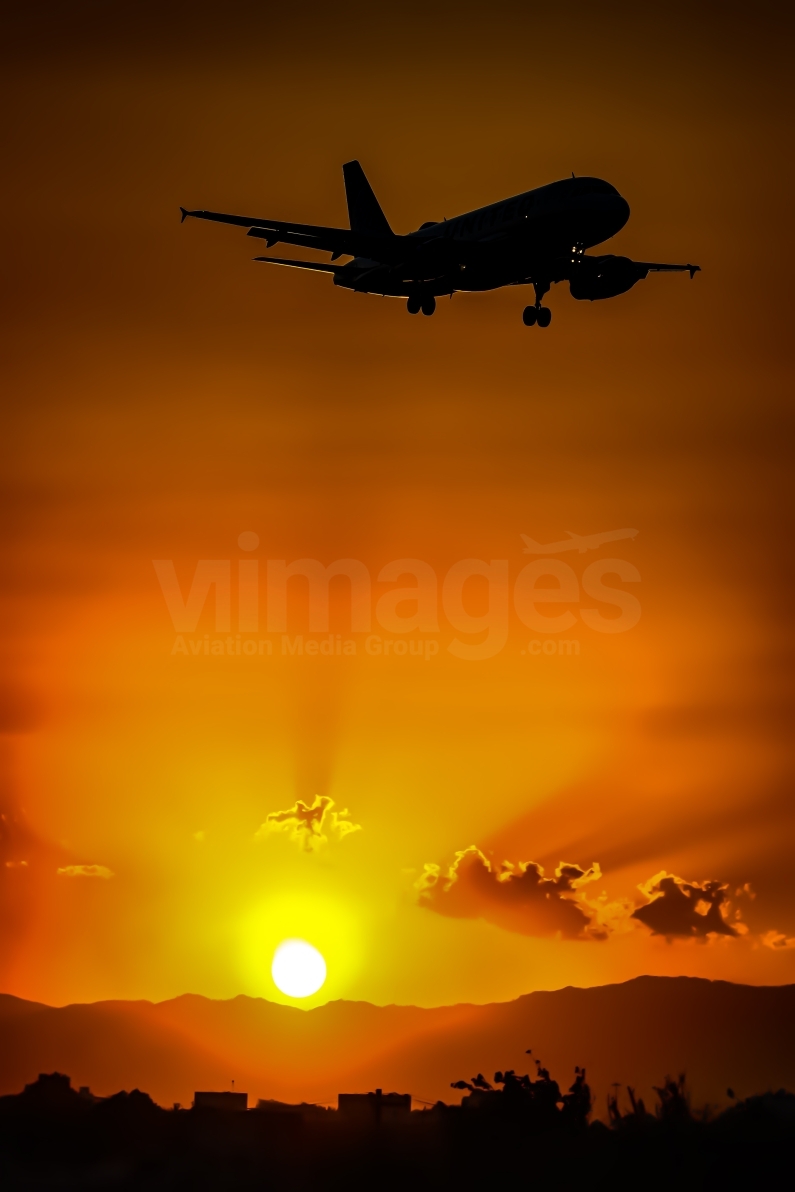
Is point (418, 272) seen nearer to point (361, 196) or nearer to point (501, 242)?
point (501, 242)

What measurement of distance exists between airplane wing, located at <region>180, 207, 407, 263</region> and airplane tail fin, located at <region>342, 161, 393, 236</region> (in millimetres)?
28791

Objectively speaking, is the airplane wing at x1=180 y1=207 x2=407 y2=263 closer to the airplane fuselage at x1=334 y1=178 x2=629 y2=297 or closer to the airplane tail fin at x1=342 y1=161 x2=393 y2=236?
the airplane fuselage at x1=334 y1=178 x2=629 y2=297

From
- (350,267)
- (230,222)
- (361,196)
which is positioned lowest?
(230,222)

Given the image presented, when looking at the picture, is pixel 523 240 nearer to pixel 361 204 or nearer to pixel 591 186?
pixel 591 186

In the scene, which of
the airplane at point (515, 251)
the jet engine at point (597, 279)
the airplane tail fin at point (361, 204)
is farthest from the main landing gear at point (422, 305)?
the airplane tail fin at point (361, 204)

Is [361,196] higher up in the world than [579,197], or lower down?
higher up

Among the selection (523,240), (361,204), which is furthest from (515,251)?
(361,204)

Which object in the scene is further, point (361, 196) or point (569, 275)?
point (361, 196)

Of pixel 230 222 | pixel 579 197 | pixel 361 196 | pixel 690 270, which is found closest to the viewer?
pixel 230 222

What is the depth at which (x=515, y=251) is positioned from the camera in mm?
88062

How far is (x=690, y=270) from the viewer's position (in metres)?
95.8

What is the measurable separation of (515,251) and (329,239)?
9.36 m

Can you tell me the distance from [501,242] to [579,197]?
15.3 feet

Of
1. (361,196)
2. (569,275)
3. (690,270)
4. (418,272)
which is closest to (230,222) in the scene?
(418,272)
